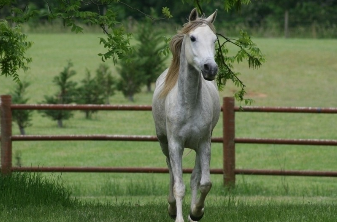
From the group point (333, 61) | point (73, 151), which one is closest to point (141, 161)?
point (73, 151)

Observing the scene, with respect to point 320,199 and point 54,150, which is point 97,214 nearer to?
point 320,199

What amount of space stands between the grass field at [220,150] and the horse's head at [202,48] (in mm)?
1740

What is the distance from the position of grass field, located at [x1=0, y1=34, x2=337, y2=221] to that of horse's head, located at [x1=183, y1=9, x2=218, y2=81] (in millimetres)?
1740

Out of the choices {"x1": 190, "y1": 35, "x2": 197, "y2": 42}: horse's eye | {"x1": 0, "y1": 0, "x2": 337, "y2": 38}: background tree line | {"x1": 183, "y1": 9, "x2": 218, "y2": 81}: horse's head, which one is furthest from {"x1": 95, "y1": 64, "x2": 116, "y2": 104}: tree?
{"x1": 190, "y1": 35, "x2": 197, "y2": 42}: horse's eye

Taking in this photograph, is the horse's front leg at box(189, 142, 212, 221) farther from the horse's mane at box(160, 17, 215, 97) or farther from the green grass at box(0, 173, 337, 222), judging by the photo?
the horse's mane at box(160, 17, 215, 97)

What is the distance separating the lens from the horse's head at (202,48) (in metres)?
6.70

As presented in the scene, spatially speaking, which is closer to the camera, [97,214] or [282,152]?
[97,214]

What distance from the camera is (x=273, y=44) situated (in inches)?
1439

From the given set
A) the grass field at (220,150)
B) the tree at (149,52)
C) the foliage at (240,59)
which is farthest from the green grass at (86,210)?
the tree at (149,52)

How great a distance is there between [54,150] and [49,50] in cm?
1691

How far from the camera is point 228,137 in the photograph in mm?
11375

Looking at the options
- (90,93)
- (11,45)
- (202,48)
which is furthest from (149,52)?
(202,48)

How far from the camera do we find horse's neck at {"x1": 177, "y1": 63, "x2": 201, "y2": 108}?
24.1 feet

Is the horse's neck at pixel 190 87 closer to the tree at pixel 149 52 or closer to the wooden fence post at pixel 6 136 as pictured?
the wooden fence post at pixel 6 136
